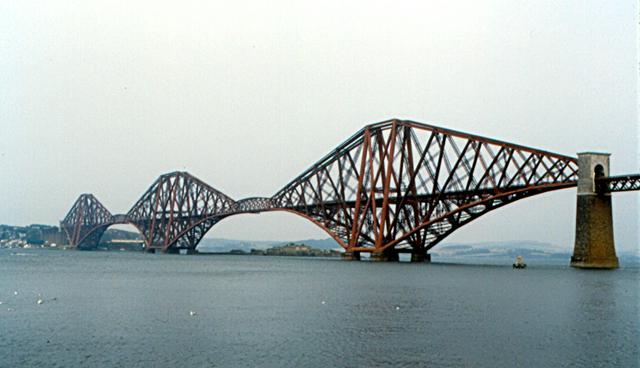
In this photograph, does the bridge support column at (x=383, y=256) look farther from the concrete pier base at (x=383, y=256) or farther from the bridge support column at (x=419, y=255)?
the bridge support column at (x=419, y=255)

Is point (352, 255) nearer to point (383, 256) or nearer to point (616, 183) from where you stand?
point (383, 256)

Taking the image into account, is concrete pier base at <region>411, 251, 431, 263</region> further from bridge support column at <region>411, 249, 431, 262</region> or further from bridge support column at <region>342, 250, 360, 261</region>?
bridge support column at <region>342, 250, 360, 261</region>

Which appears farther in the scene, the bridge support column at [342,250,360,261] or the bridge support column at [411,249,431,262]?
the bridge support column at [342,250,360,261]

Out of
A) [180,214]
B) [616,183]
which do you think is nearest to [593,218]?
[616,183]

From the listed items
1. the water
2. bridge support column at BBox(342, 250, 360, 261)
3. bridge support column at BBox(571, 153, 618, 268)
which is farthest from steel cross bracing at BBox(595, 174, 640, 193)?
bridge support column at BBox(342, 250, 360, 261)

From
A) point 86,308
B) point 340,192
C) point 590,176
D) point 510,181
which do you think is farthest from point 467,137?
Result: point 86,308

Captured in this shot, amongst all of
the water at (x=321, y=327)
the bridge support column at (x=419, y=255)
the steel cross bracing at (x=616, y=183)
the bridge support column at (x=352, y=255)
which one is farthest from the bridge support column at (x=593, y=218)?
the bridge support column at (x=352, y=255)
